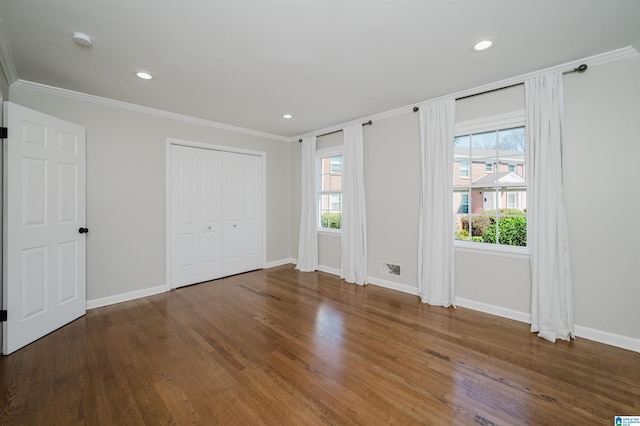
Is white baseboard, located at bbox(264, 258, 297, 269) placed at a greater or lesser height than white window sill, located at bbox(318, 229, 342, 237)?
lesser

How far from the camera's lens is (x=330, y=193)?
532 centimetres

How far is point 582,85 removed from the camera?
8.79 ft

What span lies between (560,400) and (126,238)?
4.90 meters

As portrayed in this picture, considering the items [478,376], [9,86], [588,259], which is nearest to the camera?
[478,376]

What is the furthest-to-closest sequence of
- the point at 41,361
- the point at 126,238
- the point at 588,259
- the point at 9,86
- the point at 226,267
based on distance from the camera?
the point at 226,267, the point at 126,238, the point at 9,86, the point at 588,259, the point at 41,361

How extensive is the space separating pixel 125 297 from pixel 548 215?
17.5 feet

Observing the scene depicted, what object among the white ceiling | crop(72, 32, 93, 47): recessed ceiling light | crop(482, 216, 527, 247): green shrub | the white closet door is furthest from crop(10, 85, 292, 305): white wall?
crop(482, 216, 527, 247): green shrub

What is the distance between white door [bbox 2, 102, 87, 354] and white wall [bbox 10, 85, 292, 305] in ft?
0.74

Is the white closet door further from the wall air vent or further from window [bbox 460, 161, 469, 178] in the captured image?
window [bbox 460, 161, 469, 178]

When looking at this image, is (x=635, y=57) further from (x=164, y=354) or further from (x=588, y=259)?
(x=164, y=354)

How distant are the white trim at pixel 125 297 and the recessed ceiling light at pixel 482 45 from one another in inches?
195

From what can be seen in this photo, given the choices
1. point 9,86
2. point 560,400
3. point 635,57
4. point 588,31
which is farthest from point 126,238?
point 635,57

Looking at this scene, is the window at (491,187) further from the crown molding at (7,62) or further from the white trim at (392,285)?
the crown molding at (7,62)

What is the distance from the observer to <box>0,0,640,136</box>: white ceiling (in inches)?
75.9
